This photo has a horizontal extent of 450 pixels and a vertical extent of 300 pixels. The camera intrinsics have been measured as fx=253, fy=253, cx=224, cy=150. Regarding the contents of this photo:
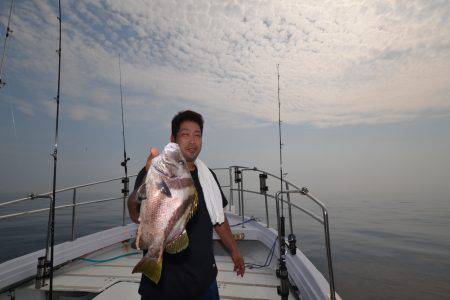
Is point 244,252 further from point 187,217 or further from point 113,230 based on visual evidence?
point 187,217

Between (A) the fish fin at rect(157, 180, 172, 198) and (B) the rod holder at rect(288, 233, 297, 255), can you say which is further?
(B) the rod holder at rect(288, 233, 297, 255)

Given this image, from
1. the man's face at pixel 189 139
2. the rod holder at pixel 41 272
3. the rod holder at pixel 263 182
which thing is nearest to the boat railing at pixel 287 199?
the rod holder at pixel 263 182

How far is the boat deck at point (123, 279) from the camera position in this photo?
372 centimetres

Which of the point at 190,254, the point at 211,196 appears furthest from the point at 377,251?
the point at 190,254

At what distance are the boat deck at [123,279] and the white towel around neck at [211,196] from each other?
6.83 feet

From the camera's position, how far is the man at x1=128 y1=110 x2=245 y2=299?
1898 mm

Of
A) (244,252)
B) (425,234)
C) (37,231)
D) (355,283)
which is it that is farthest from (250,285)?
(37,231)

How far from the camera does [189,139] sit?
90.2 inches

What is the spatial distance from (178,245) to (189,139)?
96 centimetres

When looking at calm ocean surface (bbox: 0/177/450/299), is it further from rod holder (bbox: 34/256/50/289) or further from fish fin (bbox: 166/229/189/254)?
fish fin (bbox: 166/229/189/254)

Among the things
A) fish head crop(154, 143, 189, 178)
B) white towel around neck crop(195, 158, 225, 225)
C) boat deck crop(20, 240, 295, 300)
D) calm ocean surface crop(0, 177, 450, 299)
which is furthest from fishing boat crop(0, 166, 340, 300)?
calm ocean surface crop(0, 177, 450, 299)

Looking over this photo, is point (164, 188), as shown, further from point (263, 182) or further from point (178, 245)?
point (263, 182)

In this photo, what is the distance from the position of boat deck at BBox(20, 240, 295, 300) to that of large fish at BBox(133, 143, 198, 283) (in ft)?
7.99

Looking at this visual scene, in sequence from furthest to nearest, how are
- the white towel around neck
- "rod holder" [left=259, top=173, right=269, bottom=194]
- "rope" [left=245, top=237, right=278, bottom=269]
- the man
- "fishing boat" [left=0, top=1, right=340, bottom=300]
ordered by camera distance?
1. "rod holder" [left=259, top=173, right=269, bottom=194]
2. "rope" [left=245, top=237, right=278, bottom=269]
3. "fishing boat" [left=0, top=1, right=340, bottom=300]
4. the white towel around neck
5. the man
